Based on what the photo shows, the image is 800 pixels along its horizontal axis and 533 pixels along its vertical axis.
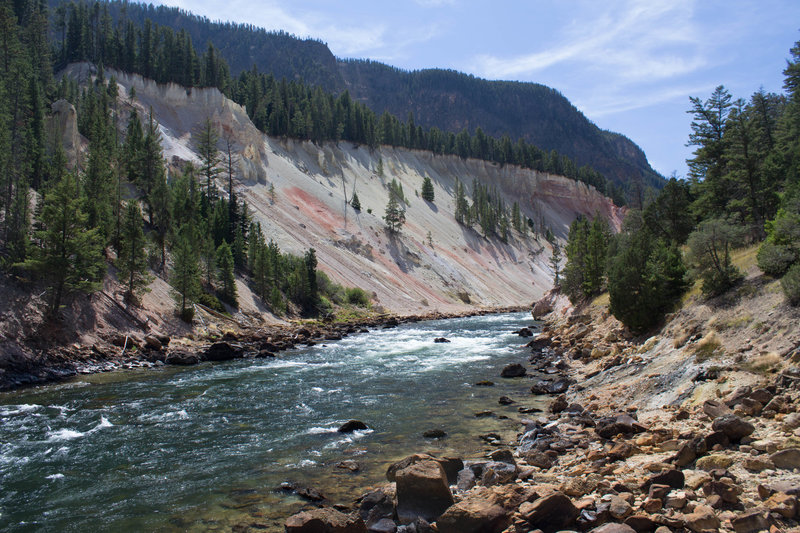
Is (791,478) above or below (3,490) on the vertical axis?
above

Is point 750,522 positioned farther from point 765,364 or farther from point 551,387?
point 551,387

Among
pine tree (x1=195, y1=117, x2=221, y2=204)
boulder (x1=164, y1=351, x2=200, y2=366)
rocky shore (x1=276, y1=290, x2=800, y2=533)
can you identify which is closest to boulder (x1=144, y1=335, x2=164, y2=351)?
boulder (x1=164, y1=351, x2=200, y2=366)

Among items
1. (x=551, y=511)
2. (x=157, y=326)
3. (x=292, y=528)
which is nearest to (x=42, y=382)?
(x=157, y=326)

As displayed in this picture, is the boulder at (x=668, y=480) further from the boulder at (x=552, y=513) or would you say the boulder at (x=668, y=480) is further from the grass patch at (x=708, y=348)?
the grass patch at (x=708, y=348)

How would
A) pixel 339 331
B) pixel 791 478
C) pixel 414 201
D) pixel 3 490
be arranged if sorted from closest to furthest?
pixel 791 478, pixel 3 490, pixel 339 331, pixel 414 201

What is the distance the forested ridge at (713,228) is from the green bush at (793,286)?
32mm

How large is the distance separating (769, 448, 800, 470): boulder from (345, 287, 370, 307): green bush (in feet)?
208

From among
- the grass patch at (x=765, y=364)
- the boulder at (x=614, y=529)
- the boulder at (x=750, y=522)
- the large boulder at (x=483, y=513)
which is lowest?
the large boulder at (x=483, y=513)

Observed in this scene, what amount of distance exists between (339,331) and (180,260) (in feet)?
59.3

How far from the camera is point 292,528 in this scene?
970 cm

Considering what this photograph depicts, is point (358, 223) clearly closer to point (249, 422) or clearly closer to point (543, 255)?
point (543, 255)

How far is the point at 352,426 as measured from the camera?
17812 mm

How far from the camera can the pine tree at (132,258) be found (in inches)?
1570

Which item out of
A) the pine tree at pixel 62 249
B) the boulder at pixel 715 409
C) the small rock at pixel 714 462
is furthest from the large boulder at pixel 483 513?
the pine tree at pixel 62 249
